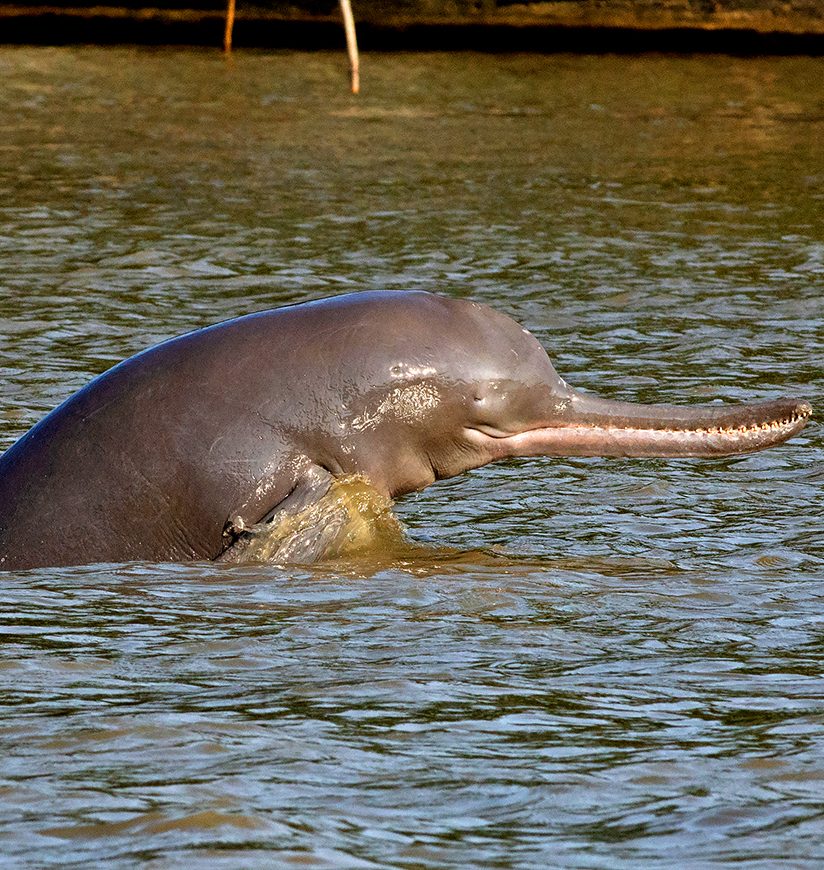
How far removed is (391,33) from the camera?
2883 cm

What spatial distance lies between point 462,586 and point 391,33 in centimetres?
2185

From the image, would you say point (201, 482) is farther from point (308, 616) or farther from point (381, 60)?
point (381, 60)

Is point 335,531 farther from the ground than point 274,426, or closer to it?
closer to it

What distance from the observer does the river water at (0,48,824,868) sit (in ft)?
17.4

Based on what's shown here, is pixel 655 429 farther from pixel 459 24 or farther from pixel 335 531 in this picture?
pixel 459 24

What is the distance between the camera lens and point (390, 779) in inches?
219

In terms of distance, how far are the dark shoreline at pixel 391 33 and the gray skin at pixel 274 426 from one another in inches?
798

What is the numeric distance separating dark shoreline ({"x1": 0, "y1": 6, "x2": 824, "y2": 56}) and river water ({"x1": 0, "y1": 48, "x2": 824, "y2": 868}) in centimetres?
704

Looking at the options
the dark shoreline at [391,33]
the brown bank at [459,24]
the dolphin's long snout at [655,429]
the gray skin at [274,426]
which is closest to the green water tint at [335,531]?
the gray skin at [274,426]

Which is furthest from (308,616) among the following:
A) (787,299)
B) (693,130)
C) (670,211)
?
(693,130)

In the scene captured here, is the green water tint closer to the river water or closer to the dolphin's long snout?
the river water

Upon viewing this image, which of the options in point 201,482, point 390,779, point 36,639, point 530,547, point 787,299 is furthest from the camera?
point 787,299

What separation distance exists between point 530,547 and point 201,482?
66.5 inches

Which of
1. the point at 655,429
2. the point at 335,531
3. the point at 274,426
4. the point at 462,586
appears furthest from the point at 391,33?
the point at 462,586
